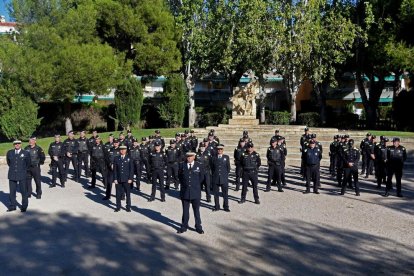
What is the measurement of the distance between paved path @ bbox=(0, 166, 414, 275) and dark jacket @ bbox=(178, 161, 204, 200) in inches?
32.2

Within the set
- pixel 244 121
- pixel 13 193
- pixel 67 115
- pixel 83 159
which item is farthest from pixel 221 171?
pixel 67 115

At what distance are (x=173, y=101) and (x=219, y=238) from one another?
79.4 feet

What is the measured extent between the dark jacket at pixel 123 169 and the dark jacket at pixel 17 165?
7.73 feet

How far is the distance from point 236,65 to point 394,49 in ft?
39.9

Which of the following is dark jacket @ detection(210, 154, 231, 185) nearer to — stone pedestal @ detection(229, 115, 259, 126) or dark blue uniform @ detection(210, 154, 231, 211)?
dark blue uniform @ detection(210, 154, 231, 211)

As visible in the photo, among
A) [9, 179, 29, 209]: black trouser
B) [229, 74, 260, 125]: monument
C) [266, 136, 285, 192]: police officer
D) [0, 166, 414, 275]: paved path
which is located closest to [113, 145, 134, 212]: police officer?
[0, 166, 414, 275]: paved path

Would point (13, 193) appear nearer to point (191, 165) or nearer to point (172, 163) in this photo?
point (172, 163)

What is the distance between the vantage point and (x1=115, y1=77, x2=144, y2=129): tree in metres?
31.1

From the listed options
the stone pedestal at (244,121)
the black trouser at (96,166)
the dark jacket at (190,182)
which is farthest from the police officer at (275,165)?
the stone pedestal at (244,121)

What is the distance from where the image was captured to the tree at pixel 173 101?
3294cm

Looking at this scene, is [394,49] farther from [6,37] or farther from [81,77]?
[6,37]

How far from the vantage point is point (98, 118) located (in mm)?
35406

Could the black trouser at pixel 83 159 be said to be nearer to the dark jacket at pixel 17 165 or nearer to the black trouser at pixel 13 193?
the dark jacket at pixel 17 165

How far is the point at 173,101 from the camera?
32906mm
